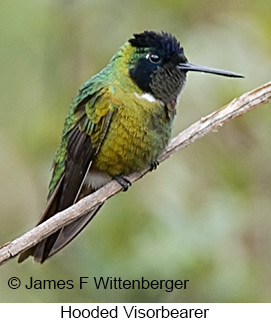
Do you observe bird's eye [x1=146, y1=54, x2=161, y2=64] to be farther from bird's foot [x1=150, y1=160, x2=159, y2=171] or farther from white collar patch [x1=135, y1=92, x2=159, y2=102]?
bird's foot [x1=150, y1=160, x2=159, y2=171]

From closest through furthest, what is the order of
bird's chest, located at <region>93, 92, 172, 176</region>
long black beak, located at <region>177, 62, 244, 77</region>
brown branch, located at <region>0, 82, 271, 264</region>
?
brown branch, located at <region>0, 82, 271, 264</region>
long black beak, located at <region>177, 62, 244, 77</region>
bird's chest, located at <region>93, 92, 172, 176</region>

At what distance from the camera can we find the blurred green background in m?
4.38

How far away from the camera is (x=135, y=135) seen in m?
4.34

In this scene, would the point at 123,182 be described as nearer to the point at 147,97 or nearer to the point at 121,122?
the point at 121,122

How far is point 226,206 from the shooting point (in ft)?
14.6

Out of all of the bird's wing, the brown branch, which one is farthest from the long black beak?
the bird's wing

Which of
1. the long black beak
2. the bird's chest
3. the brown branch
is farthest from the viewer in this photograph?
the bird's chest

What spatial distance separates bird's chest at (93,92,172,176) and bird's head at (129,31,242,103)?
7 centimetres

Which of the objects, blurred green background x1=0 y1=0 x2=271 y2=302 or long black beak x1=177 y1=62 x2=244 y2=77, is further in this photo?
blurred green background x1=0 y1=0 x2=271 y2=302

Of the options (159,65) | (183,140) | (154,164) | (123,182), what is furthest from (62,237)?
(159,65)

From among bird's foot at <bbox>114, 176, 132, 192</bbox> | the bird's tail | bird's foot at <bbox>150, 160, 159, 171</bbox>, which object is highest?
bird's foot at <bbox>150, 160, 159, 171</bbox>

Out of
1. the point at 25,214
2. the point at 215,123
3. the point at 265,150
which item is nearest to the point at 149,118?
the point at 215,123

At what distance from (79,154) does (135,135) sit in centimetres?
26

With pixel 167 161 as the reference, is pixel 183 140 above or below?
below
